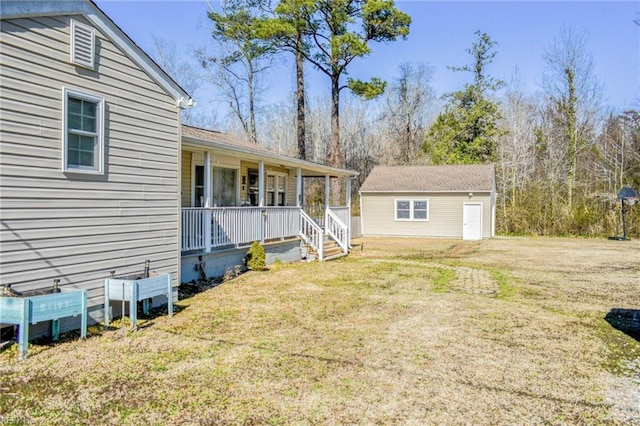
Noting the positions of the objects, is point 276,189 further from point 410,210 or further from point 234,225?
point 410,210

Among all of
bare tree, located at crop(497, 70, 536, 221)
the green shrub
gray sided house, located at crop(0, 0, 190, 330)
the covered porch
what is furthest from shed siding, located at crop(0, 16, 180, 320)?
bare tree, located at crop(497, 70, 536, 221)

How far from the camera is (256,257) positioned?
1107 centimetres

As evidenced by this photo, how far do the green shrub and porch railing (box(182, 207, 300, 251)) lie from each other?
9.7 inches

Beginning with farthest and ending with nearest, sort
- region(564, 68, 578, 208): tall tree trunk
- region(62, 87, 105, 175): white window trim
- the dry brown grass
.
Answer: region(564, 68, 578, 208): tall tree trunk
region(62, 87, 105, 175): white window trim
the dry brown grass

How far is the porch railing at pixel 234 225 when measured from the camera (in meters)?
9.12

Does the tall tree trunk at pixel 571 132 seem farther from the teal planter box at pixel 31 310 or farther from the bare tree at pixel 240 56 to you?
the teal planter box at pixel 31 310

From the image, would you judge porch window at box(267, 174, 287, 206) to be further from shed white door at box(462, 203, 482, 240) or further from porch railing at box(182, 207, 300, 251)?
shed white door at box(462, 203, 482, 240)

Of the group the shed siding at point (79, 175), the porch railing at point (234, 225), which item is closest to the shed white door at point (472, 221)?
the porch railing at point (234, 225)

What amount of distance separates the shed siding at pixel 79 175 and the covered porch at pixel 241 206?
1.39 meters

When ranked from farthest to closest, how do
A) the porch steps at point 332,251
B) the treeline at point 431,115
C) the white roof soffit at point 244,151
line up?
the treeline at point 431,115, the porch steps at point 332,251, the white roof soffit at point 244,151

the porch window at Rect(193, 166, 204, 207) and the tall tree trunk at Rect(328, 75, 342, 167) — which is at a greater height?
the tall tree trunk at Rect(328, 75, 342, 167)

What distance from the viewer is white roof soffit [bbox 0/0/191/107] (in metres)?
5.11

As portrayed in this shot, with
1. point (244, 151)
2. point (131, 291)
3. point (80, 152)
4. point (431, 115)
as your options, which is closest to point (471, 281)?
point (244, 151)

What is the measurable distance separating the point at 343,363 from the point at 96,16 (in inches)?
232
